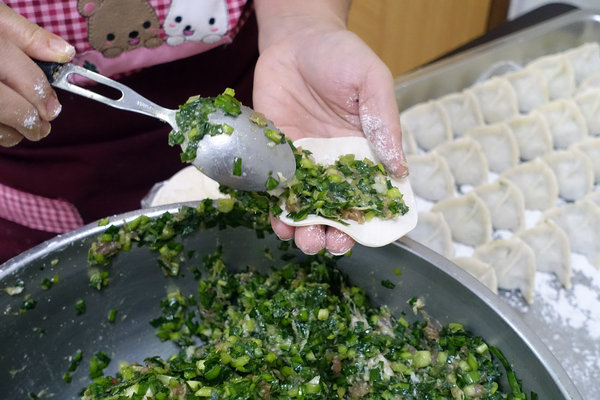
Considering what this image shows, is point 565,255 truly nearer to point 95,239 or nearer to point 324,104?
point 324,104

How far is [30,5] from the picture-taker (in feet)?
4.85

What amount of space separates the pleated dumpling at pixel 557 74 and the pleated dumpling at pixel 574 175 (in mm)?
457

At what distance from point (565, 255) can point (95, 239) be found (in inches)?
55.9

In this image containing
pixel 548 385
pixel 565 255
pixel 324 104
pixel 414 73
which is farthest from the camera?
pixel 414 73

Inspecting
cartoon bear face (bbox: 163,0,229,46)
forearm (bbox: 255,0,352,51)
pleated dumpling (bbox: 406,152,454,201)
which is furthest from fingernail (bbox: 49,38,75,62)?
pleated dumpling (bbox: 406,152,454,201)

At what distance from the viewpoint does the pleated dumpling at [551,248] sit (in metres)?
1.79

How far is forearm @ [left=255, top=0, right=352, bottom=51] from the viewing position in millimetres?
1684

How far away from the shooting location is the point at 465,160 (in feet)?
6.92

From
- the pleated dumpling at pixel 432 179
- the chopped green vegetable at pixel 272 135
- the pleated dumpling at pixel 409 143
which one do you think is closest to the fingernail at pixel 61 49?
the chopped green vegetable at pixel 272 135

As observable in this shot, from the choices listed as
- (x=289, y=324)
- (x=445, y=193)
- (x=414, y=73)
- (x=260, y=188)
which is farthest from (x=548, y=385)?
(x=414, y=73)

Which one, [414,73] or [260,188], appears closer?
[260,188]

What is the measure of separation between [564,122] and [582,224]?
54 centimetres

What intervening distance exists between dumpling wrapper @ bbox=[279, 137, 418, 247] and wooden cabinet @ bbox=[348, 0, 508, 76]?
231 centimetres

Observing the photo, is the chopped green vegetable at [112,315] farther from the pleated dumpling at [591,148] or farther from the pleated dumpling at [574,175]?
the pleated dumpling at [591,148]
